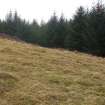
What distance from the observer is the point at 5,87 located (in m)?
7.80

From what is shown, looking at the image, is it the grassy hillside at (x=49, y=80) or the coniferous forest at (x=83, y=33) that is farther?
the coniferous forest at (x=83, y=33)

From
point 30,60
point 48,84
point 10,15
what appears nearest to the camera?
point 48,84

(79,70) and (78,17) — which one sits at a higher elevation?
(78,17)

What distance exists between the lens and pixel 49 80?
8781mm

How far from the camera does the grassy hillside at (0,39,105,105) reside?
24.0 ft

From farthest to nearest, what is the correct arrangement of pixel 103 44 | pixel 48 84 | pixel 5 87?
pixel 103 44
pixel 48 84
pixel 5 87

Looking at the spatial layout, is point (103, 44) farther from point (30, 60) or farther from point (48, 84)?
point (48, 84)

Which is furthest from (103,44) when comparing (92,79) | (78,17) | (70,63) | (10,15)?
(10,15)

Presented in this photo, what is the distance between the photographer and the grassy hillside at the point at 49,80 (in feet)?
24.0

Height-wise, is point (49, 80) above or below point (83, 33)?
below

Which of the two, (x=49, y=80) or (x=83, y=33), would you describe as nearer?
(x=49, y=80)

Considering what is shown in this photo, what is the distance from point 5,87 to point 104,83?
2815 mm

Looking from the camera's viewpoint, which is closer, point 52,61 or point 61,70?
point 61,70

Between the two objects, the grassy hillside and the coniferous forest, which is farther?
the coniferous forest
